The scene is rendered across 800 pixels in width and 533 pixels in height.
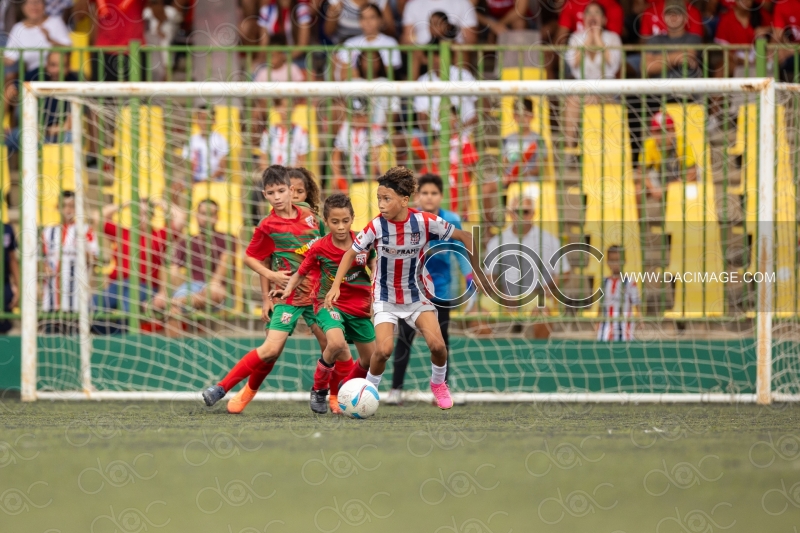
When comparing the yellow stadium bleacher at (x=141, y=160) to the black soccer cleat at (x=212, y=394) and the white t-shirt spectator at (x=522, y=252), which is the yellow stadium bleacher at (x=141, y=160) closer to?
the black soccer cleat at (x=212, y=394)

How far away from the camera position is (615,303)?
280 inches

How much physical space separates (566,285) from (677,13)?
3180 mm

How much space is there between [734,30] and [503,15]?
217 cm

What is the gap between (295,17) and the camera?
963 centimetres

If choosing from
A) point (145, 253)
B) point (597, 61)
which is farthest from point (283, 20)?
point (145, 253)

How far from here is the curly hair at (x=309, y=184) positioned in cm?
568

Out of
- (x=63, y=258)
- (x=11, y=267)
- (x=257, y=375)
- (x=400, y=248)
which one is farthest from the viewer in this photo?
(x=11, y=267)

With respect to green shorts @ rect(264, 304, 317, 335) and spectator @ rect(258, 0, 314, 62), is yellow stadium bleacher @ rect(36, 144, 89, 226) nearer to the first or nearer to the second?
spectator @ rect(258, 0, 314, 62)

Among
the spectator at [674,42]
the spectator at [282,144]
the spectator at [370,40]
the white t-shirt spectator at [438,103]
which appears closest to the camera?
the spectator at [282,144]

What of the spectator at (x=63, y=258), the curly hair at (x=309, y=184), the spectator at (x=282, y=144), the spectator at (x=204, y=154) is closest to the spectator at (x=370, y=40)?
the spectator at (x=282, y=144)

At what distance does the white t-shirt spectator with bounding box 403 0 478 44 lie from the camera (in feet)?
30.8

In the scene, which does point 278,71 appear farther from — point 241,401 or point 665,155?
point 241,401

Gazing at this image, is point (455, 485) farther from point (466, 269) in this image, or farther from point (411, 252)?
point (466, 269)

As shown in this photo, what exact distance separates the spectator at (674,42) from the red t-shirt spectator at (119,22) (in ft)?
15.5
